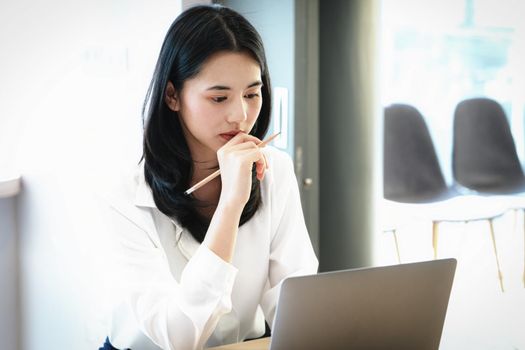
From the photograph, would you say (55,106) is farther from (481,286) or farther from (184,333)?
(481,286)

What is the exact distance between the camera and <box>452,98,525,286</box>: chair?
7.45ft

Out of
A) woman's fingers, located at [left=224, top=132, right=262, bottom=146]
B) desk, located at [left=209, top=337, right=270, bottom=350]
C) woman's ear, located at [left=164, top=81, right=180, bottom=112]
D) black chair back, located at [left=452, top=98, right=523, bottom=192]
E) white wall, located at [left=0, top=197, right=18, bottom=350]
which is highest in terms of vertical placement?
woman's ear, located at [left=164, top=81, right=180, bottom=112]

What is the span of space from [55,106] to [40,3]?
37 centimetres

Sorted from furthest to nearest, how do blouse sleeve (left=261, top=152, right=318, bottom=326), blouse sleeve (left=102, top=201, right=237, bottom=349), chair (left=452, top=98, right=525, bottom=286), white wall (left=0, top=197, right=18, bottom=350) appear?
white wall (left=0, top=197, right=18, bottom=350) < chair (left=452, top=98, right=525, bottom=286) < blouse sleeve (left=261, top=152, right=318, bottom=326) < blouse sleeve (left=102, top=201, right=237, bottom=349)

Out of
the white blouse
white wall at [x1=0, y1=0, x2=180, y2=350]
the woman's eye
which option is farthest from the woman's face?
white wall at [x1=0, y1=0, x2=180, y2=350]

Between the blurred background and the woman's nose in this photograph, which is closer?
the woman's nose

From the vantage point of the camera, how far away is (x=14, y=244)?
8.16 ft

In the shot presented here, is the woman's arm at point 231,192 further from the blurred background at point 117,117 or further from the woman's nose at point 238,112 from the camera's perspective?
the blurred background at point 117,117

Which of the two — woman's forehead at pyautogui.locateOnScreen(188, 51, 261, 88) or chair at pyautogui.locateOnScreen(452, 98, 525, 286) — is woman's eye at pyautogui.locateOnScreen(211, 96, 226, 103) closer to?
woman's forehead at pyautogui.locateOnScreen(188, 51, 261, 88)

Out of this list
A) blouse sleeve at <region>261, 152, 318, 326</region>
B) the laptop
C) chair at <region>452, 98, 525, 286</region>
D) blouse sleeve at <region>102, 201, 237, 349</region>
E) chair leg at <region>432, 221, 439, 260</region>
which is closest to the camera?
the laptop

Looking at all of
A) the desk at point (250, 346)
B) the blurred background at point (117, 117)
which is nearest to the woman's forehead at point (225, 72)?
the desk at point (250, 346)

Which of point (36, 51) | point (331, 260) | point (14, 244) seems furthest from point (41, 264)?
point (331, 260)

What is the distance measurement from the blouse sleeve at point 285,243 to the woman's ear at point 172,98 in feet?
1.04

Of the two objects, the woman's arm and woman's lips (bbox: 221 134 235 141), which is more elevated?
woman's lips (bbox: 221 134 235 141)
